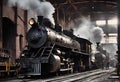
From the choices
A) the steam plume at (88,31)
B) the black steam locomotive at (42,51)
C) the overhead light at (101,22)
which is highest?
the overhead light at (101,22)

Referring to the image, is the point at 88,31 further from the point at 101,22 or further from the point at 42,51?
the point at 42,51

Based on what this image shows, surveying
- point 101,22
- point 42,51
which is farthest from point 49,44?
point 101,22

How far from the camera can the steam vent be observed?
15031mm

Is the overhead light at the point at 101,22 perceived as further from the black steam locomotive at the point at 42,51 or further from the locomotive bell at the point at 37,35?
the locomotive bell at the point at 37,35

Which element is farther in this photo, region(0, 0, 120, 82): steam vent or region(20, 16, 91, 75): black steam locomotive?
region(0, 0, 120, 82): steam vent

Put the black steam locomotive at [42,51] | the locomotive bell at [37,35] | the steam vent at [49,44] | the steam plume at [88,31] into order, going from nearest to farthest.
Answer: the black steam locomotive at [42,51]
the steam vent at [49,44]
the locomotive bell at [37,35]
the steam plume at [88,31]

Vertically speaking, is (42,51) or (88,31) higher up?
(88,31)

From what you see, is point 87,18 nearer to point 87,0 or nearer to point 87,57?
point 87,0

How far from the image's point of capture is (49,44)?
15914 millimetres

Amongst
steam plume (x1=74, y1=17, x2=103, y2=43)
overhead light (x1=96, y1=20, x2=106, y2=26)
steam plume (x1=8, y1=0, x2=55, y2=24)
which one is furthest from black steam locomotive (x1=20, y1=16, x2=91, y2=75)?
overhead light (x1=96, y1=20, x2=106, y2=26)

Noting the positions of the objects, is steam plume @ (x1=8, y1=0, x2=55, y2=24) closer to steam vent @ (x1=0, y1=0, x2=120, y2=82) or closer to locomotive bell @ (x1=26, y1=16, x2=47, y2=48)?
steam vent @ (x1=0, y1=0, x2=120, y2=82)

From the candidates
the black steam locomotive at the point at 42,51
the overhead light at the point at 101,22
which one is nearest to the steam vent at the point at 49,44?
the black steam locomotive at the point at 42,51

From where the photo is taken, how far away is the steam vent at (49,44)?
1503cm

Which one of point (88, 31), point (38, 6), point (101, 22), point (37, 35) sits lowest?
point (37, 35)
